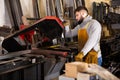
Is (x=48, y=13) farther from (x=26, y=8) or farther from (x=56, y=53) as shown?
(x=56, y=53)

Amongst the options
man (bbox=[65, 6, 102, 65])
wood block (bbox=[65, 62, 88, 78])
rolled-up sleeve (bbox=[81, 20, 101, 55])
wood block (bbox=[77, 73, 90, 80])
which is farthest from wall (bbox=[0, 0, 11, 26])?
wood block (bbox=[77, 73, 90, 80])

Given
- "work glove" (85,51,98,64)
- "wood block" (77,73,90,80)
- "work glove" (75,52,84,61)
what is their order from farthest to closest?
1. "work glove" (85,51,98,64)
2. "work glove" (75,52,84,61)
3. "wood block" (77,73,90,80)

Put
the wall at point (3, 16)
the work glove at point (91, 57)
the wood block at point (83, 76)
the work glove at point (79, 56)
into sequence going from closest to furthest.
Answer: the wood block at point (83, 76) < the work glove at point (79, 56) < the work glove at point (91, 57) < the wall at point (3, 16)

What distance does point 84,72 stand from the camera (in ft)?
7.38

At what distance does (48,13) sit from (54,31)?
1178 mm

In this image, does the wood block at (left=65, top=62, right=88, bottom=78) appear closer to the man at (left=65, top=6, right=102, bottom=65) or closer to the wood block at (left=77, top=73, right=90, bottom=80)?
the wood block at (left=77, top=73, right=90, bottom=80)

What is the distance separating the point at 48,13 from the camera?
3947 mm

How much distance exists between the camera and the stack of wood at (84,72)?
2178 millimetres

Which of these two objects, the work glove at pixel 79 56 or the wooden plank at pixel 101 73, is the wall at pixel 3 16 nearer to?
the work glove at pixel 79 56

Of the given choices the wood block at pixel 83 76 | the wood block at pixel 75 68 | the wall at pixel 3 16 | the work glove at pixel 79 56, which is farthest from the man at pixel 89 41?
the wall at pixel 3 16

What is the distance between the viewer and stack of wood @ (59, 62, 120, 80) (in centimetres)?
218

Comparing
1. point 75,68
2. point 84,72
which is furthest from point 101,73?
point 75,68

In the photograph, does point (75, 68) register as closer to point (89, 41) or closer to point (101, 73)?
point (101, 73)

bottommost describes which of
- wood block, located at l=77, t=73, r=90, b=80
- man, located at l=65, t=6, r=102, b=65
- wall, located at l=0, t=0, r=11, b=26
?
wood block, located at l=77, t=73, r=90, b=80
